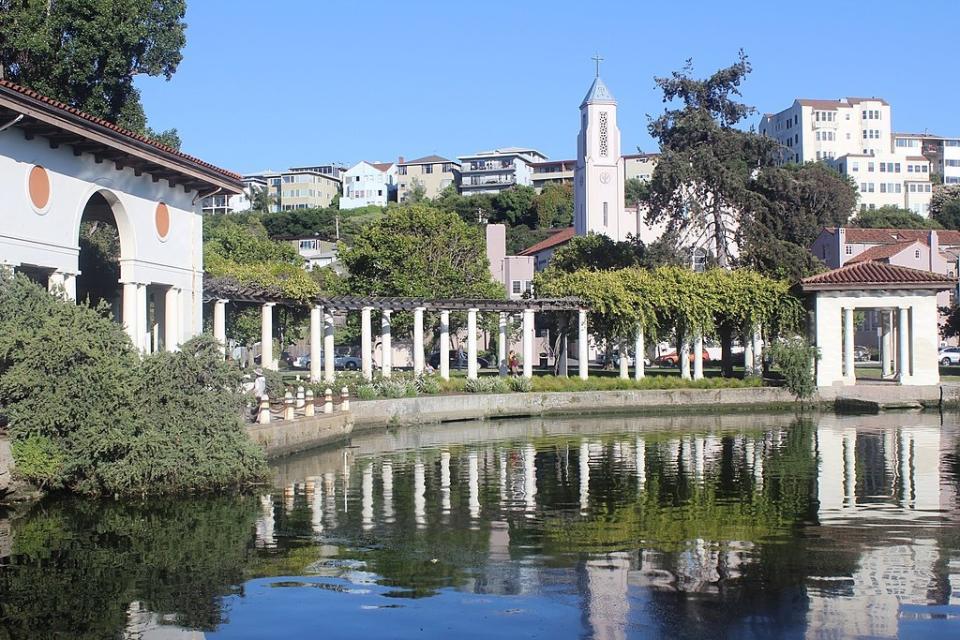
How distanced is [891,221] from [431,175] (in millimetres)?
77317

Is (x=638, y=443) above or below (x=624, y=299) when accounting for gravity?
below

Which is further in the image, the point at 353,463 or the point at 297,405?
the point at 297,405

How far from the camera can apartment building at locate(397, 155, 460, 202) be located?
16425 centimetres

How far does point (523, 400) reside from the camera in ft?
141

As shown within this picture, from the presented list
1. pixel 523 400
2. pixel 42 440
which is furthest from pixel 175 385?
pixel 523 400

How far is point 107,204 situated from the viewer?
30312 millimetres

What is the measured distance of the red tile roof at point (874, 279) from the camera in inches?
1857

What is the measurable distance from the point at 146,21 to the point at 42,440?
2928cm

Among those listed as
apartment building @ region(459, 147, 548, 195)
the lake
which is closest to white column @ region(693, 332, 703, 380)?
the lake

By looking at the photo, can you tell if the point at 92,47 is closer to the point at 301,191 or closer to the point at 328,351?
the point at 328,351

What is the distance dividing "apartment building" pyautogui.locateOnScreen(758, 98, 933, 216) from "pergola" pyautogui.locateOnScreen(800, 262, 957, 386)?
275 feet

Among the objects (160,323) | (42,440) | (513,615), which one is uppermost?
(160,323)

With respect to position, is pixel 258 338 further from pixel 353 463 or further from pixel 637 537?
pixel 637 537

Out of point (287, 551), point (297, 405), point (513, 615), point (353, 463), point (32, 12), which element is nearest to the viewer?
point (513, 615)
